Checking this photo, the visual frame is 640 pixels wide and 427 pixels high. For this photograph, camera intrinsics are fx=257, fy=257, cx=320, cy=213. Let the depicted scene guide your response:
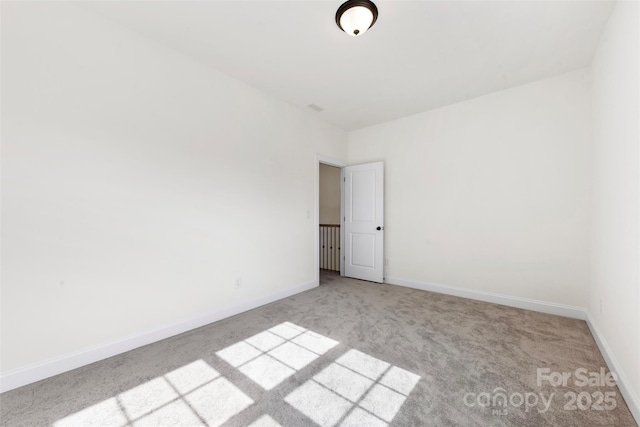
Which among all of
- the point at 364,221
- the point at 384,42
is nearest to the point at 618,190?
the point at 384,42

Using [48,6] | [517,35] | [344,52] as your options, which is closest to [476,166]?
[517,35]

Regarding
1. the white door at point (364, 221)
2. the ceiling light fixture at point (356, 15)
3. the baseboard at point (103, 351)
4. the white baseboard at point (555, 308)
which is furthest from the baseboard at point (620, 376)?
the baseboard at point (103, 351)

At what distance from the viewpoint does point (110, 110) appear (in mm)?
2172

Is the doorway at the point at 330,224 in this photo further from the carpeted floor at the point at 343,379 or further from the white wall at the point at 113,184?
the carpeted floor at the point at 343,379

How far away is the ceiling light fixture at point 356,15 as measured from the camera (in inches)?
74.2

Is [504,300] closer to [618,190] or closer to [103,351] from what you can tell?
[618,190]

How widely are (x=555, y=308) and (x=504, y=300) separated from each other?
49cm

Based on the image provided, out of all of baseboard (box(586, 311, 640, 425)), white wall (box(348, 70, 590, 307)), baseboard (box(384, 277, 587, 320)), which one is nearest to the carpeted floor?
baseboard (box(586, 311, 640, 425))

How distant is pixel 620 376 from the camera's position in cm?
176

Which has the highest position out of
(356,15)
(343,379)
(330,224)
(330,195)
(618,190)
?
(356,15)

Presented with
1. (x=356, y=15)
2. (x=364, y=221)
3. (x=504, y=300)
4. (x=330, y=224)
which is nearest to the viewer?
(x=356, y=15)

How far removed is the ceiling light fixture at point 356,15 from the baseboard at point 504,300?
11.5ft

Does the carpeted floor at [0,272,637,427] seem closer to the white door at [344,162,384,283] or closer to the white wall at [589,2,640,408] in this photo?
the white wall at [589,2,640,408]

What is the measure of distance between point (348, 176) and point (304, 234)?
60.4 inches
